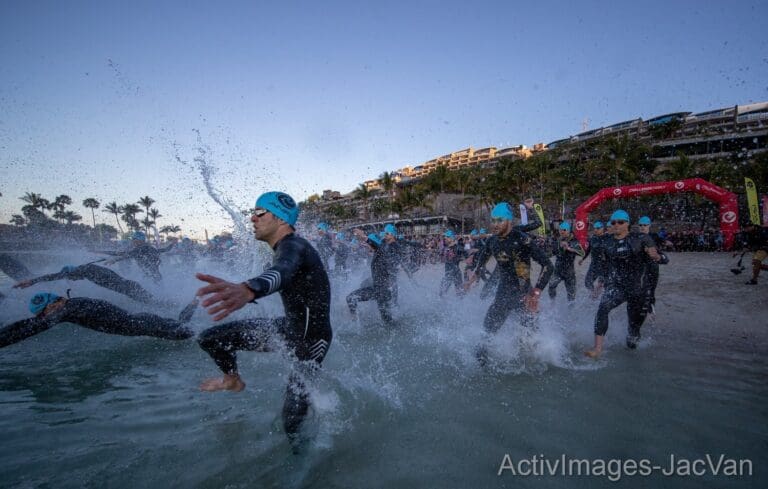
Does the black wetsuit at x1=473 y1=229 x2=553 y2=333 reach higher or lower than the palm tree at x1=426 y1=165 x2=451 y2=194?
lower

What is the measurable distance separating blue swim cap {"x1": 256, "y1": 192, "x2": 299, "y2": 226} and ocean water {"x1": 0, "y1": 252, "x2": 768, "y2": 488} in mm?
1235

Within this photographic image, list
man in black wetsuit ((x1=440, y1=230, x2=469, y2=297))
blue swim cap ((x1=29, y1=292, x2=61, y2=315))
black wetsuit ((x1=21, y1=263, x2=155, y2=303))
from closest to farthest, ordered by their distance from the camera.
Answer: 1. blue swim cap ((x1=29, y1=292, x2=61, y2=315))
2. black wetsuit ((x1=21, y1=263, x2=155, y2=303))
3. man in black wetsuit ((x1=440, y1=230, x2=469, y2=297))

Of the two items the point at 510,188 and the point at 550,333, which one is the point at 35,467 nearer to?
the point at 550,333

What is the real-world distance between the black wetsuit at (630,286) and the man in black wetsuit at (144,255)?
11057 millimetres

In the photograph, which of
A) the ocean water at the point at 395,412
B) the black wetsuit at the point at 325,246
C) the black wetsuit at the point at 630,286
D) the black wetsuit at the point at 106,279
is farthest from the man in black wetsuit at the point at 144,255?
the black wetsuit at the point at 630,286

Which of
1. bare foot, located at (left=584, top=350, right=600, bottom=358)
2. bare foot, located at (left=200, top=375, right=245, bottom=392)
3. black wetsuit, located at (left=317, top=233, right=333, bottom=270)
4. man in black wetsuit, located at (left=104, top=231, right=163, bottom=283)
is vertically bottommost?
bare foot, located at (left=584, top=350, right=600, bottom=358)

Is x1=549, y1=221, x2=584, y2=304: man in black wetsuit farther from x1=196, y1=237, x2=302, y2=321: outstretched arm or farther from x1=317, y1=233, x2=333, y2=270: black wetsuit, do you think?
x1=196, y1=237, x2=302, y2=321: outstretched arm

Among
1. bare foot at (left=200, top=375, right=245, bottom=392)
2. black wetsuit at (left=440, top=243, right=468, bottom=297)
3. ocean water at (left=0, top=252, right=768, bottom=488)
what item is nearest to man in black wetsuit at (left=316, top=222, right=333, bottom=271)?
black wetsuit at (left=440, top=243, right=468, bottom=297)

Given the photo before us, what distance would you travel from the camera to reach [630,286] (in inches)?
196

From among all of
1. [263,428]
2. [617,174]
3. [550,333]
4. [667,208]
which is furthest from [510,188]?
[263,428]

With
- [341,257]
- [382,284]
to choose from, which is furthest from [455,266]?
[382,284]

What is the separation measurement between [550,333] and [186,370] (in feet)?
17.2

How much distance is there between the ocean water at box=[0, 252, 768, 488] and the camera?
2.46 metres

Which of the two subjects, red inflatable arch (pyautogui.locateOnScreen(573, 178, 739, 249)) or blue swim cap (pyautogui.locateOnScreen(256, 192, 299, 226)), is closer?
blue swim cap (pyautogui.locateOnScreen(256, 192, 299, 226))
